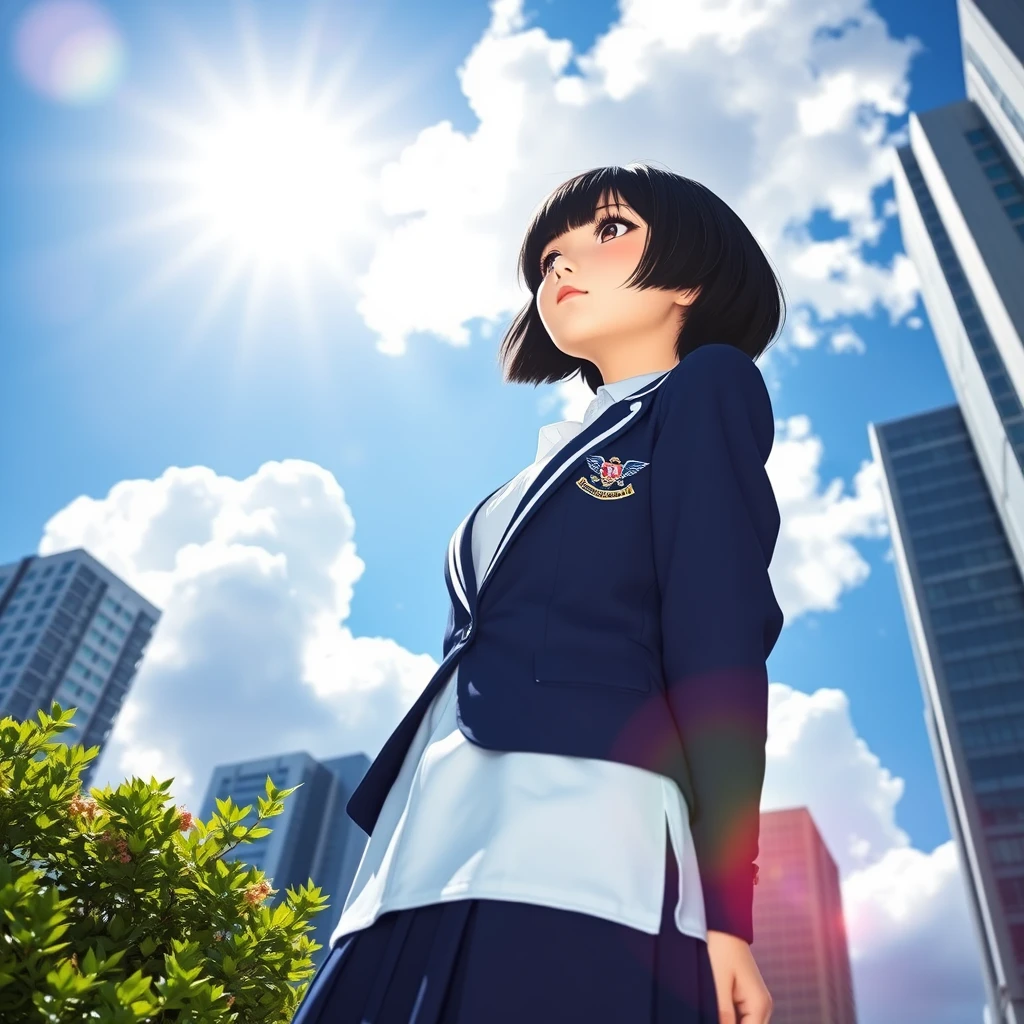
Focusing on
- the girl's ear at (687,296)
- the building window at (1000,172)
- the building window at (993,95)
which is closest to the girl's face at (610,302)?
the girl's ear at (687,296)

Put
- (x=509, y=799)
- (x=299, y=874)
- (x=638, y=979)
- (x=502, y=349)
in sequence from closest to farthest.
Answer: (x=638, y=979)
(x=509, y=799)
(x=502, y=349)
(x=299, y=874)

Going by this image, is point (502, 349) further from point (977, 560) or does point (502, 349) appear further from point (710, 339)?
point (977, 560)

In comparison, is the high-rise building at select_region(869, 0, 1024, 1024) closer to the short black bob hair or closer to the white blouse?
the short black bob hair

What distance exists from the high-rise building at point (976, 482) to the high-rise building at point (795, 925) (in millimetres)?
65230

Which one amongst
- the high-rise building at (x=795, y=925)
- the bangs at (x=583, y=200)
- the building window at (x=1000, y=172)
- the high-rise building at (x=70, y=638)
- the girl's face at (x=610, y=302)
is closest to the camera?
the girl's face at (x=610, y=302)

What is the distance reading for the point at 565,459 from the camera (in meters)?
1.60

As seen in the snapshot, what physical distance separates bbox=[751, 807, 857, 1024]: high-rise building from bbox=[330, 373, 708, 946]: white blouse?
138761 mm

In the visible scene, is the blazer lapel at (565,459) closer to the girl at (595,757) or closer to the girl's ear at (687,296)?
the girl at (595,757)

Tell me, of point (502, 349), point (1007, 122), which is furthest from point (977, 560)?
point (502, 349)

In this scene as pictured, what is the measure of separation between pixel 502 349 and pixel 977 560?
245 feet

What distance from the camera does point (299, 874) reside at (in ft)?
304

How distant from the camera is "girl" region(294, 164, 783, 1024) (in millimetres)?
1039

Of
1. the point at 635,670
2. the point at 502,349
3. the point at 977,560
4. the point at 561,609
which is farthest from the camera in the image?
the point at 977,560

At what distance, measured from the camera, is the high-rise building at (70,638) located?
6931 centimetres
